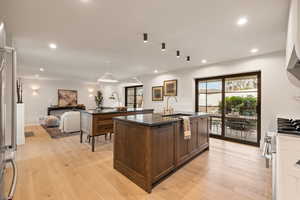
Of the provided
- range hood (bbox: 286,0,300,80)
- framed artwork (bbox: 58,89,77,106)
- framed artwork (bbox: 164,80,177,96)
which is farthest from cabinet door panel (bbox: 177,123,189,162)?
framed artwork (bbox: 58,89,77,106)


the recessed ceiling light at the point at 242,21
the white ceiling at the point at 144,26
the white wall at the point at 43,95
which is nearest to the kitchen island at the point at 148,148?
the white ceiling at the point at 144,26

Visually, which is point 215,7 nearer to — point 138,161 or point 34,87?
point 138,161

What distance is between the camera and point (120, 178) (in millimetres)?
2328

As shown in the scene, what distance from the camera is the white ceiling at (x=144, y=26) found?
1.86 meters

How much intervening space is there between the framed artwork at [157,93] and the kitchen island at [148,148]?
3642 millimetres

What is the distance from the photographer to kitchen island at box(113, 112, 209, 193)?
2.00m

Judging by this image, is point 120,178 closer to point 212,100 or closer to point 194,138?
point 194,138

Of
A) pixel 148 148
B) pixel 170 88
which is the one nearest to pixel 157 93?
pixel 170 88

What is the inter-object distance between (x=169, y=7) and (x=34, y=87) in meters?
8.72

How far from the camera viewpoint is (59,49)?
11.5ft

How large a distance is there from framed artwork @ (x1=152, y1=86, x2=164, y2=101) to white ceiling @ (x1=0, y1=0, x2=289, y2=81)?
2.70 metres

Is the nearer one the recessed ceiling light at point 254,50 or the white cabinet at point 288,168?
the white cabinet at point 288,168

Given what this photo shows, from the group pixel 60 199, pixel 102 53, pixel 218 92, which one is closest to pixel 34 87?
pixel 102 53

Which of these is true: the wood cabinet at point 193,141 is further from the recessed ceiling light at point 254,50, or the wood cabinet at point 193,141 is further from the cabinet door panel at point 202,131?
the recessed ceiling light at point 254,50
